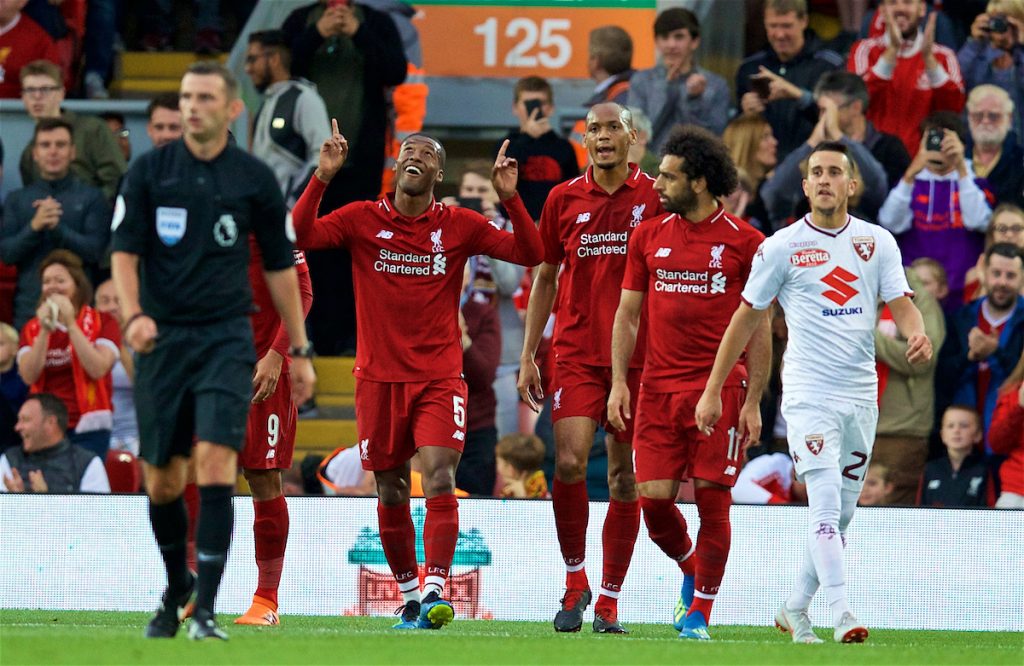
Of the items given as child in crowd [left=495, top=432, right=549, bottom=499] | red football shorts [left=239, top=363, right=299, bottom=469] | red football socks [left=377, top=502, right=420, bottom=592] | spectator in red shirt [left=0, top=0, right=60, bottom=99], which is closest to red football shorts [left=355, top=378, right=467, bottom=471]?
red football socks [left=377, top=502, right=420, bottom=592]

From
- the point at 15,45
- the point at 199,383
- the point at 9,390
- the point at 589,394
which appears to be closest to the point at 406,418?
the point at 589,394

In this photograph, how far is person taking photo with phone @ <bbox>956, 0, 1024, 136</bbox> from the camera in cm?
1398

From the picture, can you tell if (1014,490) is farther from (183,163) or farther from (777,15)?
(183,163)

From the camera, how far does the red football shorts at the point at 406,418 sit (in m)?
9.18

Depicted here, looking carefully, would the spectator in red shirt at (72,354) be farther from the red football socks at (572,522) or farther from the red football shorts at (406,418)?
the red football socks at (572,522)

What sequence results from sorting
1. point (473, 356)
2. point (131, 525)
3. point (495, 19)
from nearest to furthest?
point (131, 525) → point (473, 356) → point (495, 19)

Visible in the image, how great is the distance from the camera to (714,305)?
30.0 ft

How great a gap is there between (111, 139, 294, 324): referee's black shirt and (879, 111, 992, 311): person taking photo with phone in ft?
22.1

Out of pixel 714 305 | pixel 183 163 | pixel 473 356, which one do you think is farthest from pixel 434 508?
pixel 473 356

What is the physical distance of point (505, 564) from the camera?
1120 cm

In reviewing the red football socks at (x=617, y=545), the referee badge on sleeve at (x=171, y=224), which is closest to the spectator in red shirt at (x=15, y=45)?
the red football socks at (x=617, y=545)

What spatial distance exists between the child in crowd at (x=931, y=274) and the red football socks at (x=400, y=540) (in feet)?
15.7

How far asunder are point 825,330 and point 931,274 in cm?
417

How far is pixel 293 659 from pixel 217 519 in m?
0.77
